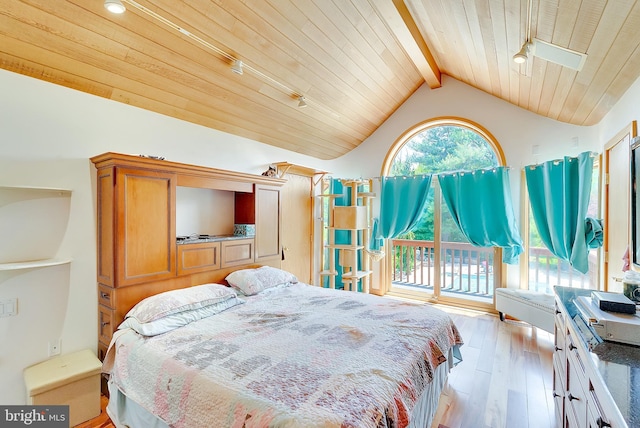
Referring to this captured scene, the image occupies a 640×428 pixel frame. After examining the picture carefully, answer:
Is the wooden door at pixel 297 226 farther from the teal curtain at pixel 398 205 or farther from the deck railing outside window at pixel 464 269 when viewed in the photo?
the deck railing outside window at pixel 464 269

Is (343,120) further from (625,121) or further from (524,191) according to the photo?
(625,121)

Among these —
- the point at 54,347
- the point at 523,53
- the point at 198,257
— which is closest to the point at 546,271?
the point at 523,53

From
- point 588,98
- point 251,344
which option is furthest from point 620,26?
point 251,344

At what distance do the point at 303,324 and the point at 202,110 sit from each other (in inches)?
88.4

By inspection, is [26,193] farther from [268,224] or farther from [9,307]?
[268,224]

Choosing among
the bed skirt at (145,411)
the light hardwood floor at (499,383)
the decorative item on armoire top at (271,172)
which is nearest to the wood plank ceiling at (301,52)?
the decorative item on armoire top at (271,172)

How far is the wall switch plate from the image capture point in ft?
6.35

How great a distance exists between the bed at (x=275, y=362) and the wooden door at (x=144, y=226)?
0.27 m

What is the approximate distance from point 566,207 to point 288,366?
138 inches

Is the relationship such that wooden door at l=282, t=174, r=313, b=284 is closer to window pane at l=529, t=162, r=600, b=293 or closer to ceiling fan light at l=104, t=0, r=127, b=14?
ceiling fan light at l=104, t=0, r=127, b=14

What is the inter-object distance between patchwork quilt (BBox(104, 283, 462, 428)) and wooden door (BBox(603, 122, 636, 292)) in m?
1.41

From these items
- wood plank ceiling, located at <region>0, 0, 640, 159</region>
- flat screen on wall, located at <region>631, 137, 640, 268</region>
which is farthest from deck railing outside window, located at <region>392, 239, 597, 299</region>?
flat screen on wall, located at <region>631, 137, 640, 268</region>

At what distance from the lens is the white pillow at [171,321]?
1972 mm

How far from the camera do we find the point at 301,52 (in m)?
2.74
